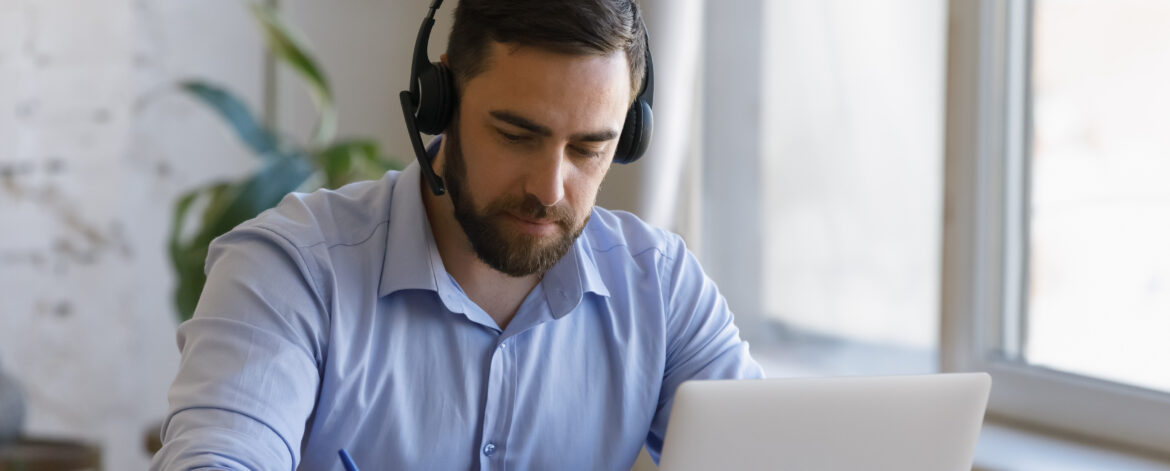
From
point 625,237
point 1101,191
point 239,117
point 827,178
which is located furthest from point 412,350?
point 239,117

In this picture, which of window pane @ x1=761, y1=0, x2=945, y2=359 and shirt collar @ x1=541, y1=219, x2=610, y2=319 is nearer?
shirt collar @ x1=541, y1=219, x2=610, y2=319

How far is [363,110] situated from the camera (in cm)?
291

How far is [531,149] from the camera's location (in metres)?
1.20

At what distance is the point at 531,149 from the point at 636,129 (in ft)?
0.56

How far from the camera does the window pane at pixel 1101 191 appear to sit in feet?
5.55

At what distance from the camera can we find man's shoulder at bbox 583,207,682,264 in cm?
139

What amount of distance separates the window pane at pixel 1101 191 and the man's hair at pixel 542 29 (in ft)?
2.92

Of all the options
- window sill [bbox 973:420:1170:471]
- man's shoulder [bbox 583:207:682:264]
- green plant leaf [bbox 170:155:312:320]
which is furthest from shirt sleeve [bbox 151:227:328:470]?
green plant leaf [bbox 170:155:312:320]

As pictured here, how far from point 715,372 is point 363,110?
5.86ft

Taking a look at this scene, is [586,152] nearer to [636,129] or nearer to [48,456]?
[636,129]

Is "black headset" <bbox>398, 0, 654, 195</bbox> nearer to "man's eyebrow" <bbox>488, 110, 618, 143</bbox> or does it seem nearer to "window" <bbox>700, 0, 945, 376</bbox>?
"man's eyebrow" <bbox>488, 110, 618, 143</bbox>

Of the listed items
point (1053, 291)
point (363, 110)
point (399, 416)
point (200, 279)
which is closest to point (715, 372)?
point (399, 416)

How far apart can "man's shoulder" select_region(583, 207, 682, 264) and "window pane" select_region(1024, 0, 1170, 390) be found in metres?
0.75

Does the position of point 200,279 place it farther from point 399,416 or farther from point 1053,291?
point 1053,291
